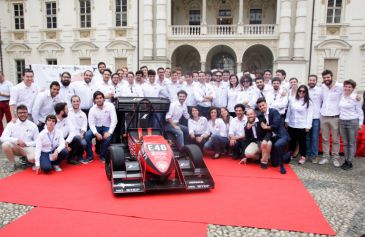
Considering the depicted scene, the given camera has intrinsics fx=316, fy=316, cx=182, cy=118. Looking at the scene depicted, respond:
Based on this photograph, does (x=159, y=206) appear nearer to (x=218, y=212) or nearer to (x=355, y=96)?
(x=218, y=212)

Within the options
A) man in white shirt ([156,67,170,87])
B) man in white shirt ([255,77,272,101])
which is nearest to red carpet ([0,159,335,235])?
man in white shirt ([255,77,272,101])

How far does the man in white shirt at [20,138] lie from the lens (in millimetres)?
6215

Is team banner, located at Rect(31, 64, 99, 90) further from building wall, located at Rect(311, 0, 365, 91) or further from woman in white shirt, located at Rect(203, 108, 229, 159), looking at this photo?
building wall, located at Rect(311, 0, 365, 91)

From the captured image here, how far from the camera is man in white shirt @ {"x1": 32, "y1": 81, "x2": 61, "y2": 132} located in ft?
22.4

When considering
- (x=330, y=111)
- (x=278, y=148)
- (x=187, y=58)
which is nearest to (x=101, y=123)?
(x=278, y=148)

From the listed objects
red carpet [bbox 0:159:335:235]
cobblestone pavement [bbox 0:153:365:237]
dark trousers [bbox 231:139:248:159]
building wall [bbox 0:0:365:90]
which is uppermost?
building wall [bbox 0:0:365:90]

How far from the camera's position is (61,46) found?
21109 mm

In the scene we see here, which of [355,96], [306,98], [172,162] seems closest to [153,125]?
[172,162]

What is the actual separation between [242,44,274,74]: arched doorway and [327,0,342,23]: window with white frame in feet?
14.0

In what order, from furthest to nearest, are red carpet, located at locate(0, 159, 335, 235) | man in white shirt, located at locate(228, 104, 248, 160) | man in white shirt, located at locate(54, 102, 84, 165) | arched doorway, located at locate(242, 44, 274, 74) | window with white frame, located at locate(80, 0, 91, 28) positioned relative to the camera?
arched doorway, located at locate(242, 44, 274, 74), window with white frame, located at locate(80, 0, 91, 28), man in white shirt, located at locate(228, 104, 248, 160), man in white shirt, located at locate(54, 102, 84, 165), red carpet, located at locate(0, 159, 335, 235)

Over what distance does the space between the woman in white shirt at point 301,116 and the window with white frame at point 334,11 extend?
14.4m

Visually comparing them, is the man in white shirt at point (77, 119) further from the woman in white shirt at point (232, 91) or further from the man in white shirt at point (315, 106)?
the man in white shirt at point (315, 106)

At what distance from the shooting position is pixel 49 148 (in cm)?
612

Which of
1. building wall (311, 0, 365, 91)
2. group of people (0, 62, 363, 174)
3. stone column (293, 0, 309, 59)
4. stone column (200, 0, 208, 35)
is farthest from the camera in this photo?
stone column (200, 0, 208, 35)
